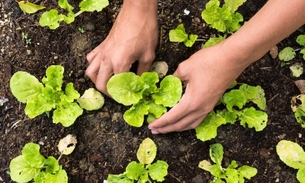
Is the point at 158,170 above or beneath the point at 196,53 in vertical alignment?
beneath

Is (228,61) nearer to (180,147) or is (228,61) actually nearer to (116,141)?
(180,147)

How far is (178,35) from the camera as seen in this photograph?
1770 mm

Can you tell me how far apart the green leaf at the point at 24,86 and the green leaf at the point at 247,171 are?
0.75m

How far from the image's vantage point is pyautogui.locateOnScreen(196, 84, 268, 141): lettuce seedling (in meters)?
1.66

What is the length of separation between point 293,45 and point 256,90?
0.29 m

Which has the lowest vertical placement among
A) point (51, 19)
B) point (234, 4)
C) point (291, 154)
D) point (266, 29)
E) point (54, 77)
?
point (291, 154)

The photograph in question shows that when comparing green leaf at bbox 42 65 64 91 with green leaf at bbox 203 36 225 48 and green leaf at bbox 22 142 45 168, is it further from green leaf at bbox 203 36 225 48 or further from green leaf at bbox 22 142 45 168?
green leaf at bbox 203 36 225 48

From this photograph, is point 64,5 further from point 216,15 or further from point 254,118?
point 254,118

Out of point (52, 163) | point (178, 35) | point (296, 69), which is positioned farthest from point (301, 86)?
point (52, 163)

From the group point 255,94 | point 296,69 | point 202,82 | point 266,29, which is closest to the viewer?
point 266,29

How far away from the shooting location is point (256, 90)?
1719 millimetres

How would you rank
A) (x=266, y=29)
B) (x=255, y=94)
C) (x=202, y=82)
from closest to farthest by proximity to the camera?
(x=266, y=29), (x=202, y=82), (x=255, y=94)

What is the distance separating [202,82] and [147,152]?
341mm

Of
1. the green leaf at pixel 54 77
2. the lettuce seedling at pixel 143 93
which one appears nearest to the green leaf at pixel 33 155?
the green leaf at pixel 54 77
